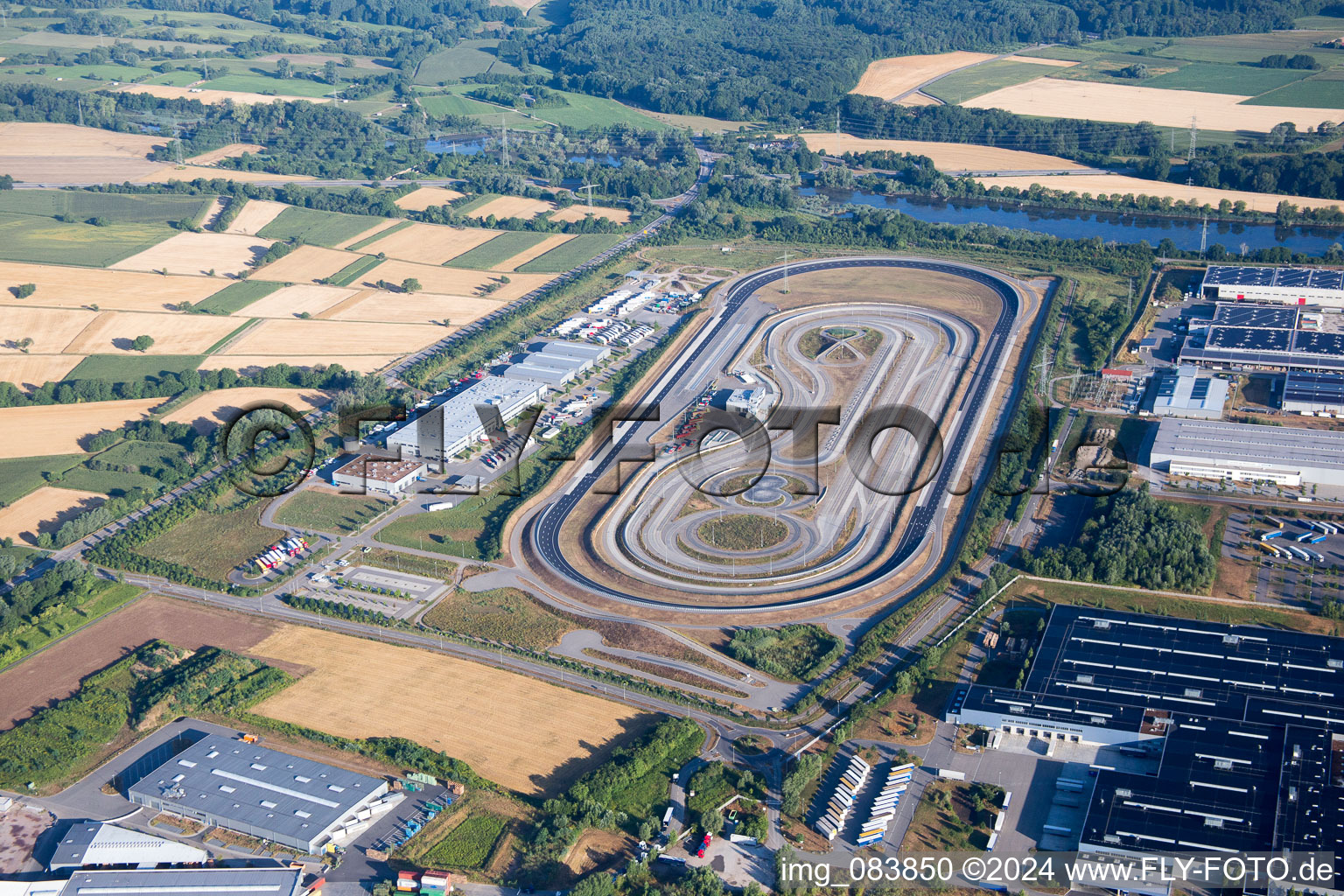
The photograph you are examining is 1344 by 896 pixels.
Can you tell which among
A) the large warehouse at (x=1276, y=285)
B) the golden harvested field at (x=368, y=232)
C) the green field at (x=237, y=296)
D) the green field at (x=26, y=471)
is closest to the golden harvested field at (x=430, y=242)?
the golden harvested field at (x=368, y=232)

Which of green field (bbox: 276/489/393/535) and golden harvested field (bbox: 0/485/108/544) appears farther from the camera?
green field (bbox: 276/489/393/535)

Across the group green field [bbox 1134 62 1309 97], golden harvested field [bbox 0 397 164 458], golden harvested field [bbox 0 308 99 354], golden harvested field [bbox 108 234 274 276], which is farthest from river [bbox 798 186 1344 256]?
golden harvested field [bbox 0 397 164 458]

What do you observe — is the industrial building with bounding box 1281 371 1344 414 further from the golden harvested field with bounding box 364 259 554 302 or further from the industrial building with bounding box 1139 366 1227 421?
the golden harvested field with bounding box 364 259 554 302

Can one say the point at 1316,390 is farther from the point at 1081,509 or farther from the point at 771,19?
the point at 771,19

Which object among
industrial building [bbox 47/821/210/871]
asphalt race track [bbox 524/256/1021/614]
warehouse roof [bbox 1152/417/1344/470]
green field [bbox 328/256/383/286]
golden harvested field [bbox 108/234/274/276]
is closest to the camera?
industrial building [bbox 47/821/210/871]

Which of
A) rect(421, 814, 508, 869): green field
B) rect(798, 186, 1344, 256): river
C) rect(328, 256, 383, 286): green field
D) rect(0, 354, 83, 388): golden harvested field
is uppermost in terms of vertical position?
rect(798, 186, 1344, 256): river

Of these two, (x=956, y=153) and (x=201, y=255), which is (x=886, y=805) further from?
(x=956, y=153)

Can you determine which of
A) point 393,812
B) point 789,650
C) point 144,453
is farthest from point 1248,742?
point 144,453
